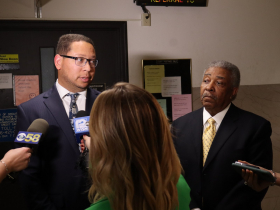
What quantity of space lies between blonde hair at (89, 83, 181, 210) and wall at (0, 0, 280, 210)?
73.2 inches

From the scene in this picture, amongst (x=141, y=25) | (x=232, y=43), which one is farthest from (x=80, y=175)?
(x=232, y=43)

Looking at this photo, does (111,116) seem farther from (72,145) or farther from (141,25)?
(141,25)

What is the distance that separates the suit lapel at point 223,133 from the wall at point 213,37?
1.19 meters

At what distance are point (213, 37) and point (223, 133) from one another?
1540 mm

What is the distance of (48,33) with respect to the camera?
8.46 ft

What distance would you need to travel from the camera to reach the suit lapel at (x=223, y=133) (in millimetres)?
1556

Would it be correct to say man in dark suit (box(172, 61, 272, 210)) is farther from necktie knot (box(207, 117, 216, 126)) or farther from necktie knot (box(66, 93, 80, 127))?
necktie knot (box(66, 93, 80, 127))

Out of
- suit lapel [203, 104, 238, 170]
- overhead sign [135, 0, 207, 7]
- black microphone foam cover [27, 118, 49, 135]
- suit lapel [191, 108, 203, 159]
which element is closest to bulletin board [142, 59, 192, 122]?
overhead sign [135, 0, 207, 7]

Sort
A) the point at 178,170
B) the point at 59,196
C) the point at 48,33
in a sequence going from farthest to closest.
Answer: the point at 48,33
the point at 59,196
the point at 178,170

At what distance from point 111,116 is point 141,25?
2017 millimetres

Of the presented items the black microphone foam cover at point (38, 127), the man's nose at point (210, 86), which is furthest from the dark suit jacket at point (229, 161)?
the black microphone foam cover at point (38, 127)

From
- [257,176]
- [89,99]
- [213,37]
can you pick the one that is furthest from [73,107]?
[213,37]

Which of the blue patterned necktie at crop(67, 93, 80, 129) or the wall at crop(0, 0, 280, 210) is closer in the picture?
the blue patterned necktie at crop(67, 93, 80, 129)

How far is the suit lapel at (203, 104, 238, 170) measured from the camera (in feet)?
5.10
